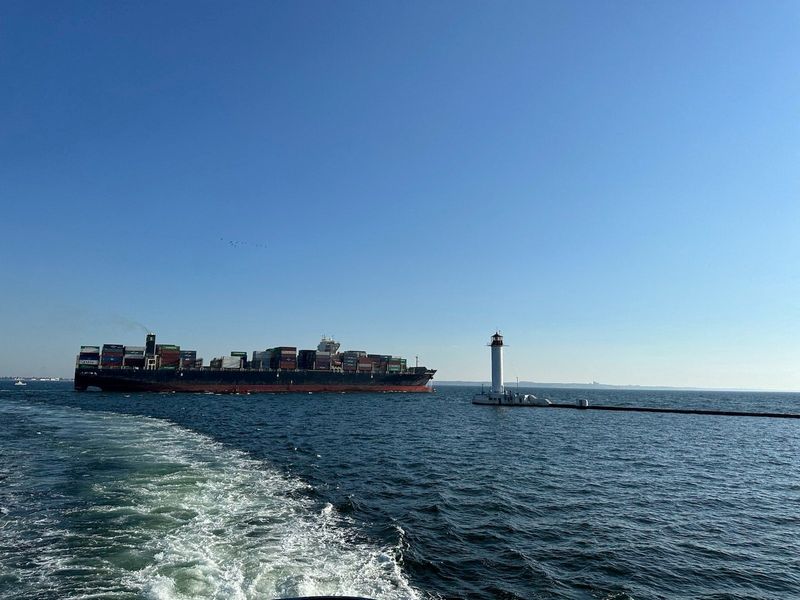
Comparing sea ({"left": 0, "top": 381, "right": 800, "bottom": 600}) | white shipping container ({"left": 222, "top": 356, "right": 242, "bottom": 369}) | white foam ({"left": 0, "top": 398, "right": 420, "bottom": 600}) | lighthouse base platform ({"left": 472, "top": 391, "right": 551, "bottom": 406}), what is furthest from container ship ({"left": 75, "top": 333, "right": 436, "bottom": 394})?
white foam ({"left": 0, "top": 398, "right": 420, "bottom": 600})

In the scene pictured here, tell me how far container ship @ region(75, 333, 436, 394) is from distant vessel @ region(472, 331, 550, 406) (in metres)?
51.0

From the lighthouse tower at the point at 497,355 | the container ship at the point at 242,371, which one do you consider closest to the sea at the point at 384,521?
the lighthouse tower at the point at 497,355

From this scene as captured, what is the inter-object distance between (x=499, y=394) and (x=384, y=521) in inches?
2741

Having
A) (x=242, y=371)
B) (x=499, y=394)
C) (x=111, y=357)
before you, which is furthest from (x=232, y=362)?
(x=499, y=394)

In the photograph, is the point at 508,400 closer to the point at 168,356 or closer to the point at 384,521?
the point at 384,521

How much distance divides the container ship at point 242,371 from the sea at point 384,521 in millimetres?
79668

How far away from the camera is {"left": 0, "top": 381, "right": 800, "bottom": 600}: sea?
11.4 metres

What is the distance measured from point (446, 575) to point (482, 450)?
21.9m

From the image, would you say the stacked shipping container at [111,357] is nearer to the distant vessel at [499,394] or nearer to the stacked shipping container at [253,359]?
the stacked shipping container at [253,359]

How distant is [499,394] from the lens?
8250cm

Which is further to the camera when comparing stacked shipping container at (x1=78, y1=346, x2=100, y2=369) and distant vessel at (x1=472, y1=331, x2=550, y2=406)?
stacked shipping container at (x1=78, y1=346, x2=100, y2=369)

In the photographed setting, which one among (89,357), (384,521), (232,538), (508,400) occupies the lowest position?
(508,400)

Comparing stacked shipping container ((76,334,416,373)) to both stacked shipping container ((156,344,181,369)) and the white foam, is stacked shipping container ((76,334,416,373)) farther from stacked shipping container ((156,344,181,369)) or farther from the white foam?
the white foam

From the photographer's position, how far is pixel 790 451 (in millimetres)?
39000
